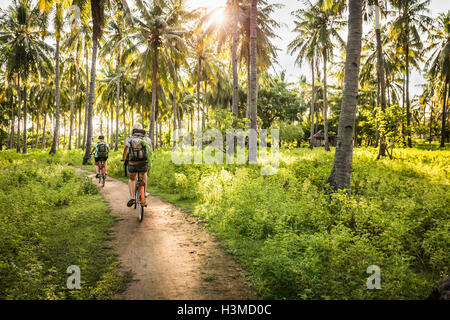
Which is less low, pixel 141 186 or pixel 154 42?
pixel 154 42

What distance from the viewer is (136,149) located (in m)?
6.08

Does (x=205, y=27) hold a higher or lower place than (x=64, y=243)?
higher

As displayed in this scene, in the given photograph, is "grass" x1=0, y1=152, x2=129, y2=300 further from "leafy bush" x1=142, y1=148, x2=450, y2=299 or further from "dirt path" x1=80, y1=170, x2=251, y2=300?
"leafy bush" x1=142, y1=148, x2=450, y2=299

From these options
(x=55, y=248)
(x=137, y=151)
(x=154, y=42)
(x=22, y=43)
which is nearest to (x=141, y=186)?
(x=137, y=151)

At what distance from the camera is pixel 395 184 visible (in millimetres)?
8305

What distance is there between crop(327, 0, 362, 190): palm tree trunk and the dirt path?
175 inches

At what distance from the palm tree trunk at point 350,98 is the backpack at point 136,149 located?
5.43m

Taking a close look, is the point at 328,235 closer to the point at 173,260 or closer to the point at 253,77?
the point at 173,260

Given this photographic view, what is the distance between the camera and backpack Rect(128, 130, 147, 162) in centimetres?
605

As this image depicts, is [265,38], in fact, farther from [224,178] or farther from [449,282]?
[449,282]

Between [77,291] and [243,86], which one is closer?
[77,291]

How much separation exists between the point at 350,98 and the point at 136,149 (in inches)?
238

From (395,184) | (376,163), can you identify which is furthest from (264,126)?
(395,184)
